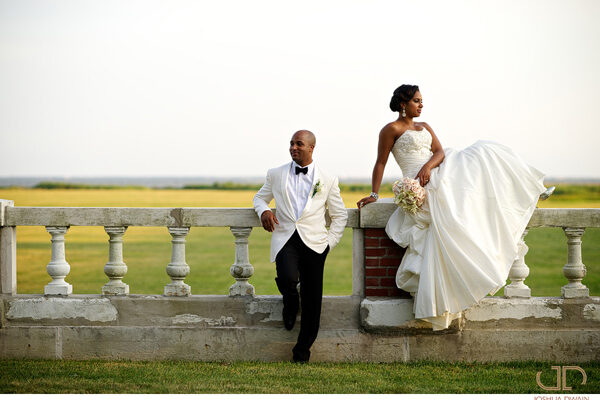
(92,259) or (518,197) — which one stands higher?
(518,197)

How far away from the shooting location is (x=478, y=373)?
5.17m

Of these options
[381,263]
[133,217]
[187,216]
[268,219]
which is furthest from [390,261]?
[133,217]

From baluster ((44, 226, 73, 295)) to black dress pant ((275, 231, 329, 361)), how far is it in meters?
1.85

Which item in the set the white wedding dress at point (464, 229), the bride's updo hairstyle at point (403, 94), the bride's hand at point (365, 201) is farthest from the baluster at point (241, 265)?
the bride's updo hairstyle at point (403, 94)

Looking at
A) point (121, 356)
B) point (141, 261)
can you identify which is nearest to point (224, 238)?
point (141, 261)

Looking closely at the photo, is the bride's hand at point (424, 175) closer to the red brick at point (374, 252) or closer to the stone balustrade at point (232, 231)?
the stone balustrade at point (232, 231)

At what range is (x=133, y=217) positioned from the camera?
18.7 feet

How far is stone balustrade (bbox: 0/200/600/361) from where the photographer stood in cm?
554

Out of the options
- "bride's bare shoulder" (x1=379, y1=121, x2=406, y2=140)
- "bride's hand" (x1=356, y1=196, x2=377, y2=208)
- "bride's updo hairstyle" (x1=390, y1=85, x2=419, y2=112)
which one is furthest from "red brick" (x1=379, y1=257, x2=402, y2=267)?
"bride's updo hairstyle" (x1=390, y1=85, x2=419, y2=112)

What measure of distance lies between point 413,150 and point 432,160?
20 centimetres

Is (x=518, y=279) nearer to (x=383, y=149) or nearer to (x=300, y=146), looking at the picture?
(x=383, y=149)

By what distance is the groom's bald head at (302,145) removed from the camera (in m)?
5.34

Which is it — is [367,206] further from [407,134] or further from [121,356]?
[121,356]

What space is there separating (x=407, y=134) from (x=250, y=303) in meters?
1.90
